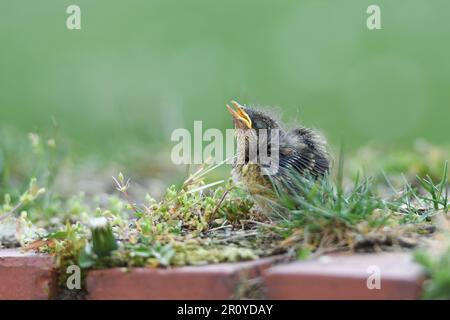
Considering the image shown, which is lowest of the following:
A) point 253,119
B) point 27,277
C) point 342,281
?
point 27,277

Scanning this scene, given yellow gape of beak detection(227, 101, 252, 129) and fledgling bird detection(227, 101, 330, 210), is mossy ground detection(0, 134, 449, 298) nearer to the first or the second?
fledgling bird detection(227, 101, 330, 210)

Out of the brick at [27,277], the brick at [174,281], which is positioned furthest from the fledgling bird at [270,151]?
the brick at [27,277]

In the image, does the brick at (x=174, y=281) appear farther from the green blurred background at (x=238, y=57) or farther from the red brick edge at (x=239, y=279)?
the green blurred background at (x=238, y=57)

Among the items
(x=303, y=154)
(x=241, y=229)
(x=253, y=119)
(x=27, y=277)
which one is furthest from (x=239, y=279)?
(x=253, y=119)

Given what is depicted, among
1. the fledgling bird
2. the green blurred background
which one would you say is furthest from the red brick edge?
the green blurred background

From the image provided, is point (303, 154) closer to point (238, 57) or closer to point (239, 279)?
point (239, 279)

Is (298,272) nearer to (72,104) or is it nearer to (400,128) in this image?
(72,104)
